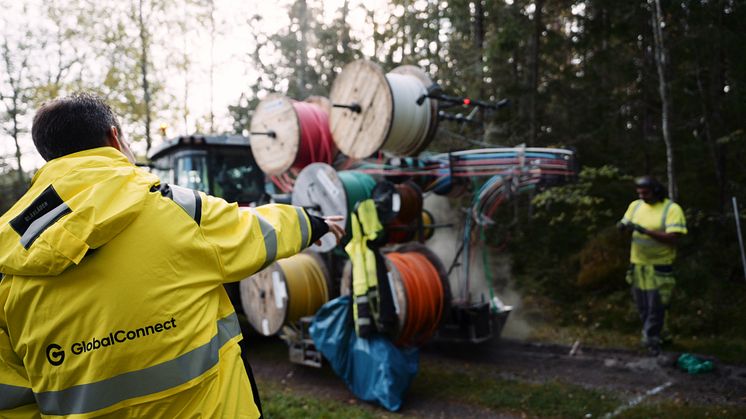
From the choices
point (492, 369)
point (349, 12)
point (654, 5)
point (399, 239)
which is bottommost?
point (492, 369)

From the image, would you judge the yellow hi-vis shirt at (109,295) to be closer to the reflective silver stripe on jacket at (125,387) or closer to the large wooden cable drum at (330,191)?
the reflective silver stripe on jacket at (125,387)

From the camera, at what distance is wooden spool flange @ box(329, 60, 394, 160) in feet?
20.3

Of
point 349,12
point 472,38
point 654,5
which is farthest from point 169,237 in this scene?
point 349,12

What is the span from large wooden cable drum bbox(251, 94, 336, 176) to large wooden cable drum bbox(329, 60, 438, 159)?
2.22ft

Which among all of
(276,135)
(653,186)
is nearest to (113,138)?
(276,135)

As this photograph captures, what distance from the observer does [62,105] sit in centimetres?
183

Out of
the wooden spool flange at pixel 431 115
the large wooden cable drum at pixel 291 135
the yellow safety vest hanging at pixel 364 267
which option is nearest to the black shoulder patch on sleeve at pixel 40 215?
the yellow safety vest hanging at pixel 364 267

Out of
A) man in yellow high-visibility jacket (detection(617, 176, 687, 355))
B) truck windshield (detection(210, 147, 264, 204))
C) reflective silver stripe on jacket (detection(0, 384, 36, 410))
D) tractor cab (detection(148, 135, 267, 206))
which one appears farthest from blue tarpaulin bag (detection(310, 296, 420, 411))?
reflective silver stripe on jacket (detection(0, 384, 36, 410))

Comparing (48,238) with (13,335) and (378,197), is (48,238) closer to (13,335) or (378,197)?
(13,335)

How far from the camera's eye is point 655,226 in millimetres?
6816

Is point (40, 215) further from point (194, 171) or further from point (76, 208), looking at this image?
point (194, 171)

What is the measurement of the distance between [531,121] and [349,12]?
12066 millimetres

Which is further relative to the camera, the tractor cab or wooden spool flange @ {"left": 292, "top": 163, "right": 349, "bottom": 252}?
the tractor cab

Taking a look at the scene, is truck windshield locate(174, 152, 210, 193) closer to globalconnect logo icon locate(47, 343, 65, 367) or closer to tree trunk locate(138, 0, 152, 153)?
globalconnect logo icon locate(47, 343, 65, 367)
